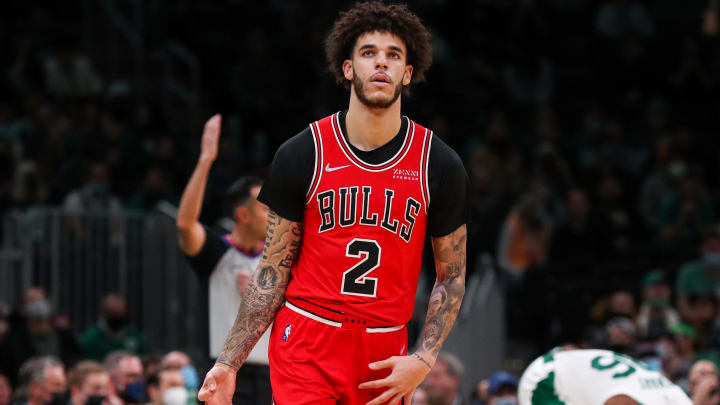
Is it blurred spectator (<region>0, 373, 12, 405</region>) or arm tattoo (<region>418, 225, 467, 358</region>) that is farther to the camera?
blurred spectator (<region>0, 373, 12, 405</region>)

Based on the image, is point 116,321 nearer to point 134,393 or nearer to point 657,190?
point 134,393

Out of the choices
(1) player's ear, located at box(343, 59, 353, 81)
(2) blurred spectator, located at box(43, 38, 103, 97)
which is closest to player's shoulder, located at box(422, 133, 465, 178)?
(1) player's ear, located at box(343, 59, 353, 81)

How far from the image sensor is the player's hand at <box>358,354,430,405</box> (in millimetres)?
5531

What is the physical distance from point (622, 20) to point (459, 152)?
3770mm

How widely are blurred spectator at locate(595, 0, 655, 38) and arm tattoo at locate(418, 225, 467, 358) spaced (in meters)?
13.9

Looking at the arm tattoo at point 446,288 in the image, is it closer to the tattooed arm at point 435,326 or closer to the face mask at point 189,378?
the tattooed arm at point 435,326

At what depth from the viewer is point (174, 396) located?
9281 mm

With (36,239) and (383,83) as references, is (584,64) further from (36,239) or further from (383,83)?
(383,83)

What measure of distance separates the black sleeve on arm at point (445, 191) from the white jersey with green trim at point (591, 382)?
182cm

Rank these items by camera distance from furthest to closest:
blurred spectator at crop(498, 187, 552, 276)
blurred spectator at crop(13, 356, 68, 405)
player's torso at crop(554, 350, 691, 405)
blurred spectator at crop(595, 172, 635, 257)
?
blurred spectator at crop(595, 172, 635, 257)
blurred spectator at crop(498, 187, 552, 276)
blurred spectator at crop(13, 356, 68, 405)
player's torso at crop(554, 350, 691, 405)

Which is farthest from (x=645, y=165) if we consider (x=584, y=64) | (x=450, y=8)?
(x=450, y=8)

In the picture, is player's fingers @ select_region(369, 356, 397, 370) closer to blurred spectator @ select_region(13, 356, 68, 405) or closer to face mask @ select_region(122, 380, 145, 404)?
face mask @ select_region(122, 380, 145, 404)

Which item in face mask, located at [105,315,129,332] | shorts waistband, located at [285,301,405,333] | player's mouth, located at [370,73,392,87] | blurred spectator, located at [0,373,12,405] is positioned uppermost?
player's mouth, located at [370,73,392,87]

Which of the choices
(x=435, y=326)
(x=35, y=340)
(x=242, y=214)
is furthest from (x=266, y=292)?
(x=35, y=340)
